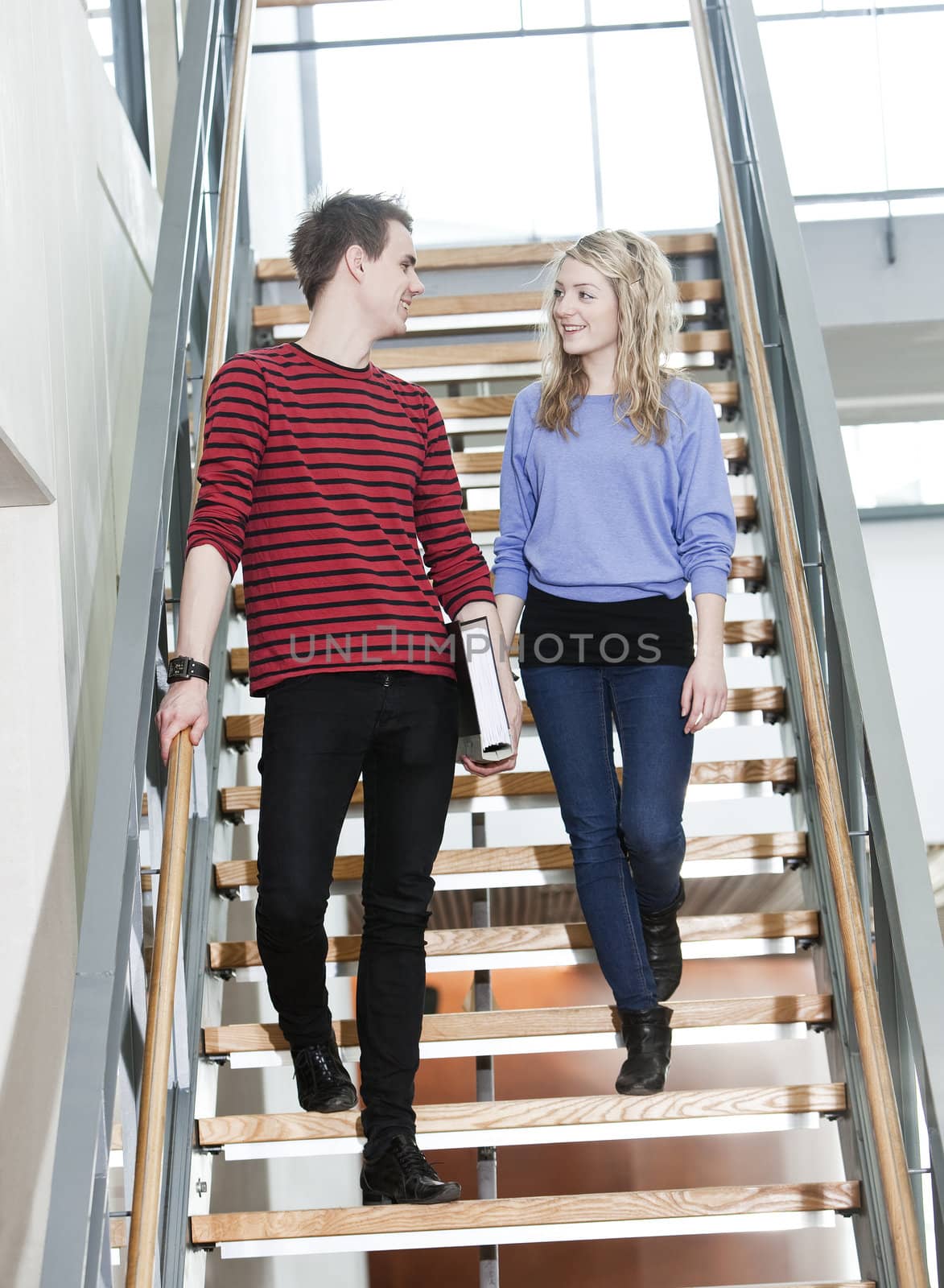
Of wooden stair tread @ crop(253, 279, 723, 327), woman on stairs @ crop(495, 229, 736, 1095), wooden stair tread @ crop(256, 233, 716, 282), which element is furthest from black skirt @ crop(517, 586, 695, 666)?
wooden stair tread @ crop(256, 233, 716, 282)

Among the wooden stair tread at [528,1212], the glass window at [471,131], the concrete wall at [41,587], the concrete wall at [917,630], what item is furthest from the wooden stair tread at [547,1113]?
the glass window at [471,131]

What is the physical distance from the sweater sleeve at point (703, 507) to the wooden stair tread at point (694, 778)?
661 mm

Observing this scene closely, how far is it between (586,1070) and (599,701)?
756cm

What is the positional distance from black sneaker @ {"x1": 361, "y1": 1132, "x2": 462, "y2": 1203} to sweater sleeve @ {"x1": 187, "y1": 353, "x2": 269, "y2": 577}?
3.00 ft

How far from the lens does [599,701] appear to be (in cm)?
244

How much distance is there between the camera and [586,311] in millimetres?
2529

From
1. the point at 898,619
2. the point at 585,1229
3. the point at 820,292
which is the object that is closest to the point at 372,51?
the point at 820,292

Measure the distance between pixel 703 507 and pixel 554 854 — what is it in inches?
32.2

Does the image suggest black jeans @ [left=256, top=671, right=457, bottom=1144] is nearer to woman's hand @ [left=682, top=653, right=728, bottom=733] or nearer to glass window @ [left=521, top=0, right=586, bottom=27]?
woman's hand @ [left=682, top=653, right=728, bottom=733]

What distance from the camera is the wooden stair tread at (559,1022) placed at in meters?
2.54

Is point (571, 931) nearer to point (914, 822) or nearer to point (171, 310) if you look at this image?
point (914, 822)

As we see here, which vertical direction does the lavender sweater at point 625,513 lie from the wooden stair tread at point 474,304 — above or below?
below

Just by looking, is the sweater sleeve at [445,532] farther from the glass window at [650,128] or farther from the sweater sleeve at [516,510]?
the glass window at [650,128]

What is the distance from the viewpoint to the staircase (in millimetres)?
2016
